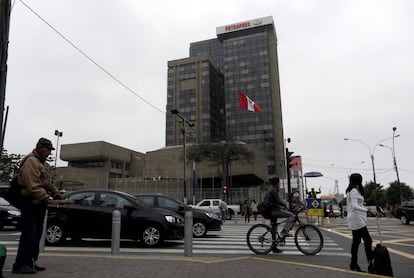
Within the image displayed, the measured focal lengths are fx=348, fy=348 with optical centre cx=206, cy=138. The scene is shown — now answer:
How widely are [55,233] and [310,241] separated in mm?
6583

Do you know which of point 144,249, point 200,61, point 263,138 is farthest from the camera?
point 200,61

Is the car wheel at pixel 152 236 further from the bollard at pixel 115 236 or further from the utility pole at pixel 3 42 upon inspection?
the utility pole at pixel 3 42

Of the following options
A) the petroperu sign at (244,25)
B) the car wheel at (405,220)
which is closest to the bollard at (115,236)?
the car wheel at (405,220)

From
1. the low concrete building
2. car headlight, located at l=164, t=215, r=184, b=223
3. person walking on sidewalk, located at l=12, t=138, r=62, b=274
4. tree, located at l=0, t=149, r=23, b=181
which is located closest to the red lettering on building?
the low concrete building

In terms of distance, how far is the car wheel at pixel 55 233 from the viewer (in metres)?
9.27

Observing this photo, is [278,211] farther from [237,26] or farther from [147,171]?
[237,26]

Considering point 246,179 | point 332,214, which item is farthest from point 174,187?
point 332,214

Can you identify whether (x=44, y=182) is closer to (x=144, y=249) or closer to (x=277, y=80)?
(x=144, y=249)

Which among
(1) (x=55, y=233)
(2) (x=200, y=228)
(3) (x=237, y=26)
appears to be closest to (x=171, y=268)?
(1) (x=55, y=233)

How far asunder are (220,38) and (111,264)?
385ft

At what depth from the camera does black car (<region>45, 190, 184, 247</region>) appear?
8.90m

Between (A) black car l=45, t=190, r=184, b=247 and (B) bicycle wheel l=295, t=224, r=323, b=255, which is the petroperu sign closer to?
(A) black car l=45, t=190, r=184, b=247

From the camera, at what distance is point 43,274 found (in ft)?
16.1

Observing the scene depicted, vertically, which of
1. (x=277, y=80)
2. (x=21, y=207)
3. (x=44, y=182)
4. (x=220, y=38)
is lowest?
(x=21, y=207)
